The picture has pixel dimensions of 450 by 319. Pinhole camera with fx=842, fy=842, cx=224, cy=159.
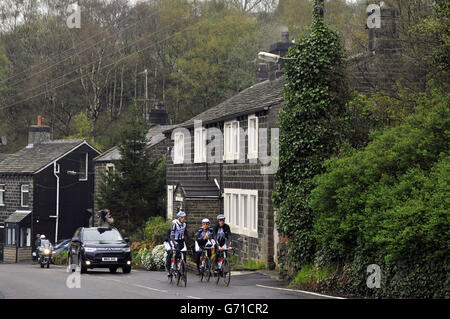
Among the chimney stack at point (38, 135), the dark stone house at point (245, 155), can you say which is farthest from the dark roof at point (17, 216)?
the dark stone house at point (245, 155)

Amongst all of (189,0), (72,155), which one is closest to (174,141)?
(72,155)

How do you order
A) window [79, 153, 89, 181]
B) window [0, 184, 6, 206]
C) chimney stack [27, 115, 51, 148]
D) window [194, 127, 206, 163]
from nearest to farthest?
window [194, 127, 206, 163] < window [79, 153, 89, 181] < window [0, 184, 6, 206] < chimney stack [27, 115, 51, 148]

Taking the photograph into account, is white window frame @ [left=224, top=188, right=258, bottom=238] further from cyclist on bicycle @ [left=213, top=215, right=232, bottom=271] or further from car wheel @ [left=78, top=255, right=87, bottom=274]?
cyclist on bicycle @ [left=213, top=215, right=232, bottom=271]

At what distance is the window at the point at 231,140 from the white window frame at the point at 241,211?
1.41 metres

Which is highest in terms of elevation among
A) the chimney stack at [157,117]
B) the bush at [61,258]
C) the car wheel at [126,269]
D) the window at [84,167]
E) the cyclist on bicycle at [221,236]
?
the chimney stack at [157,117]

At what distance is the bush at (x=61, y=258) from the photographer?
4468cm

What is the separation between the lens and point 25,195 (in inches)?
2343

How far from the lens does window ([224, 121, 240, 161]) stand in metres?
34.1

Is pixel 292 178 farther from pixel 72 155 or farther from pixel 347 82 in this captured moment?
pixel 72 155

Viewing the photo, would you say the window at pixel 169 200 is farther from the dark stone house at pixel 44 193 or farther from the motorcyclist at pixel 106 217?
the dark stone house at pixel 44 193

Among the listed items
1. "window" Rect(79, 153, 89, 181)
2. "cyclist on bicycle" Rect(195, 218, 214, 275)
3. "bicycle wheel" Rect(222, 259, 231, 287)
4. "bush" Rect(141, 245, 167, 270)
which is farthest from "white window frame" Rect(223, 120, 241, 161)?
"window" Rect(79, 153, 89, 181)

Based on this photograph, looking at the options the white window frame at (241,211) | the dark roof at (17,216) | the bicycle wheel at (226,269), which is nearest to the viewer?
the bicycle wheel at (226,269)

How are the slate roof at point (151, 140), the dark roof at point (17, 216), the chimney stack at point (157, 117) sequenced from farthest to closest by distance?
the dark roof at point (17, 216), the chimney stack at point (157, 117), the slate roof at point (151, 140)

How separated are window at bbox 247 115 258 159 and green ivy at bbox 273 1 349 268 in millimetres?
7378
